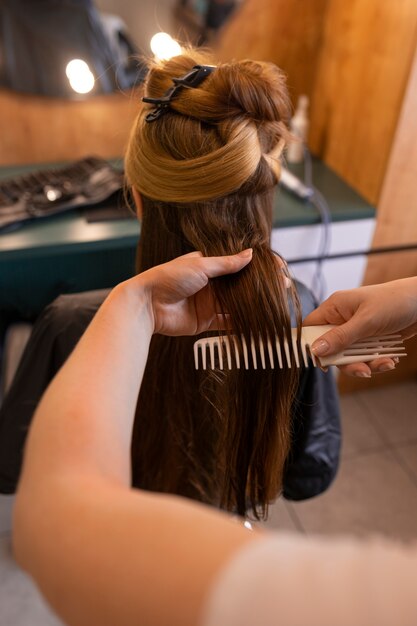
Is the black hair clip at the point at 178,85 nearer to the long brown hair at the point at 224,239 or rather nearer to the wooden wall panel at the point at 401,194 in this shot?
the long brown hair at the point at 224,239

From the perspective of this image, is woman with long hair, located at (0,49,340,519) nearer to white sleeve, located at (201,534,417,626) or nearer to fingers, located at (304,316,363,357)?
fingers, located at (304,316,363,357)

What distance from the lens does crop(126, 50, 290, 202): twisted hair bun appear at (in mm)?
858

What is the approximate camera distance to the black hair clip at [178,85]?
0.88 metres

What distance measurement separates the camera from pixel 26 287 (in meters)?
1.75

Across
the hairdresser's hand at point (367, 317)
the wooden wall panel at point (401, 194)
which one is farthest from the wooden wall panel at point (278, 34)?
the hairdresser's hand at point (367, 317)

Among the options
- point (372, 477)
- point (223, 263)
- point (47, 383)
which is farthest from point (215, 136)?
point (372, 477)

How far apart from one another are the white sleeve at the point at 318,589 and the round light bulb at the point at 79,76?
1.84 m

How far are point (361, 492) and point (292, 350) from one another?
0.85 meters

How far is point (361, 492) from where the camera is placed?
1.45 metres

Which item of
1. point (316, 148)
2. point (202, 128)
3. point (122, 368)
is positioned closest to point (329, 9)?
point (316, 148)

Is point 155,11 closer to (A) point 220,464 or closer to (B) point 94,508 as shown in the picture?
(A) point 220,464

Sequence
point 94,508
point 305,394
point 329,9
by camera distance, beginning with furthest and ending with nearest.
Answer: point 329,9 < point 305,394 < point 94,508

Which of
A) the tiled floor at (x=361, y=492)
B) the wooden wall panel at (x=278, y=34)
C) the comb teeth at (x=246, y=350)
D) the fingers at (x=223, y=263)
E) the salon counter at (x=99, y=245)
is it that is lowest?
the tiled floor at (x=361, y=492)

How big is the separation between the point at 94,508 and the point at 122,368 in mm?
191
